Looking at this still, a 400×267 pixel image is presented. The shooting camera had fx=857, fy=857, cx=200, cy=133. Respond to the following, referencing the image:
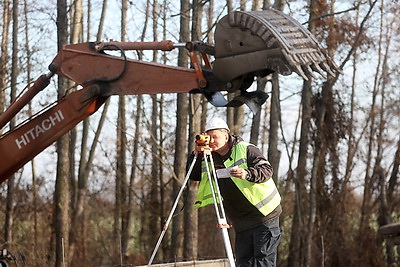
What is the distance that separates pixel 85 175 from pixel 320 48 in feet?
73.1

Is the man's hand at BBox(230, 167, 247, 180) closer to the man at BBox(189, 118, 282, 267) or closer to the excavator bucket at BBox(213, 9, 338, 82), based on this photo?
the man at BBox(189, 118, 282, 267)

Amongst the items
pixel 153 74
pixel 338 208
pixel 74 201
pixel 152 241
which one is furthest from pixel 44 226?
pixel 153 74

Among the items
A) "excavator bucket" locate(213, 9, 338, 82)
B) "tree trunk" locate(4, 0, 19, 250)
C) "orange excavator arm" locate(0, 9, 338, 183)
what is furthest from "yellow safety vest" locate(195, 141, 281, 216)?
"tree trunk" locate(4, 0, 19, 250)

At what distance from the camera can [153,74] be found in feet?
29.6

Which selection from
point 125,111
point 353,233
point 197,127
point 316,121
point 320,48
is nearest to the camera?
point 320,48

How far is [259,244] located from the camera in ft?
28.6

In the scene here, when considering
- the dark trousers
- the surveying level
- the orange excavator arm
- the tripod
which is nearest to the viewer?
the tripod

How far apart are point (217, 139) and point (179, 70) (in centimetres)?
82

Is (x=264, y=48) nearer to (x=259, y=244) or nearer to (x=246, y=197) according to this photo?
(x=246, y=197)

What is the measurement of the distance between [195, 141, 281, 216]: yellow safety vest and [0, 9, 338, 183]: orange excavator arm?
0.53 m

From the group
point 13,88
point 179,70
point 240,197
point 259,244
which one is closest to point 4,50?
point 13,88

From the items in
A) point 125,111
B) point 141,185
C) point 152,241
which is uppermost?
point 125,111

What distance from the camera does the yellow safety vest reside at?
8.60m

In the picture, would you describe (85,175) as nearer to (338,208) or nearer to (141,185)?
(141,185)
